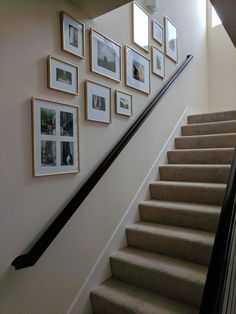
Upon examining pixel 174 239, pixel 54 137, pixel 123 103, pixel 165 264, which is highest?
pixel 123 103

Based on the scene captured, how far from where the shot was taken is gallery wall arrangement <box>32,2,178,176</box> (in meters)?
1.56

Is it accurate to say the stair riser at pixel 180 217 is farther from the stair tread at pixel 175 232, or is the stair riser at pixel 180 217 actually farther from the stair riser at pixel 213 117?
the stair riser at pixel 213 117

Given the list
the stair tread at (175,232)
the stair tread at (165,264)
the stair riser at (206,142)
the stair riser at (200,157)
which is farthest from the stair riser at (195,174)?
the stair tread at (165,264)

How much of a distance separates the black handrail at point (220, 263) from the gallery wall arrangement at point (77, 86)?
1.00 metres

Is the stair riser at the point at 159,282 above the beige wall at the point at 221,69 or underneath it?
underneath

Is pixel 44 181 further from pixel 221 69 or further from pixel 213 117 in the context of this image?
pixel 221 69

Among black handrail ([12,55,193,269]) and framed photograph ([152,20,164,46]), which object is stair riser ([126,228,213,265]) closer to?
black handrail ([12,55,193,269])

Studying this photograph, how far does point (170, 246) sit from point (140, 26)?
6.89 ft

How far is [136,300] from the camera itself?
5.68ft

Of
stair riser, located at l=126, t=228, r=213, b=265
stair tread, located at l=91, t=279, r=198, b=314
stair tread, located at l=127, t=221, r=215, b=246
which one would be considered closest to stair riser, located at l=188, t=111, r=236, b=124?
stair tread, located at l=127, t=221, r=215, b=246

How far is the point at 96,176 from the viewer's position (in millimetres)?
1859

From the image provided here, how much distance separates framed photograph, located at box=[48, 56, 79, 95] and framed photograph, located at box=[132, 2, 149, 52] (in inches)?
38.9

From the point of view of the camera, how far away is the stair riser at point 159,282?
5.43 ft

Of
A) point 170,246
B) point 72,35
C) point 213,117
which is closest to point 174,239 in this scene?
point 170,246
